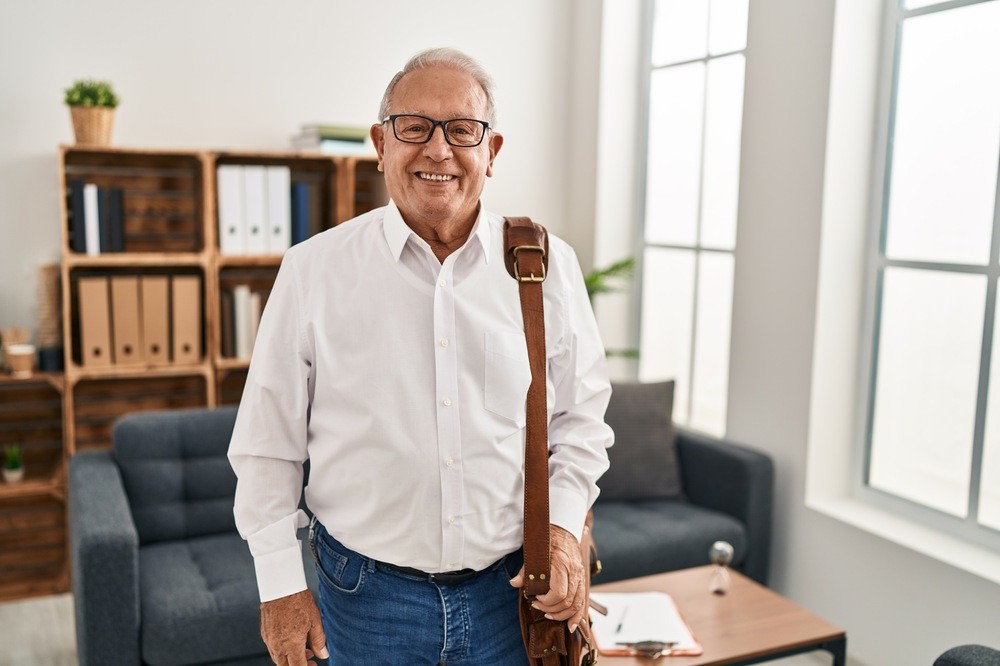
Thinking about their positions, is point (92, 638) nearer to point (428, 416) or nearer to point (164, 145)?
point (428, 416)

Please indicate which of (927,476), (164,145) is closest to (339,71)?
(164,145)

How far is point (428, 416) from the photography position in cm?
141

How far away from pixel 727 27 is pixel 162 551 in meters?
3.07

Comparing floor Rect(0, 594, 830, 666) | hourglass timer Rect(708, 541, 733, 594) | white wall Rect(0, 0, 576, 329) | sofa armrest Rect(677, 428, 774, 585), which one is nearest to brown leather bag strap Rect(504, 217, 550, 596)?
hourglass timer Rect(708, 541, 733, 594)

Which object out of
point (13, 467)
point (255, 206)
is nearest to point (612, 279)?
point (255, 206)

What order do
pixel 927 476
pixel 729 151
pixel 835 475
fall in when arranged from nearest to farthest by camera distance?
pixel 927 476 < pixel 835 475 < pixel 729 151

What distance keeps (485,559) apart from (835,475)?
2.23 m

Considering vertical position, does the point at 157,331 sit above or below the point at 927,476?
above

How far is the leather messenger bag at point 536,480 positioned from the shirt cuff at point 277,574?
36 cm

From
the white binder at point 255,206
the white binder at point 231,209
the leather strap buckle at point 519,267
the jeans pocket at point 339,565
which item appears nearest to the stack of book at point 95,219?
the white binder at point 231,209

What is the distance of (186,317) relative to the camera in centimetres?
363

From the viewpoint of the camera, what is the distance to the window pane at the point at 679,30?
13.1 feet

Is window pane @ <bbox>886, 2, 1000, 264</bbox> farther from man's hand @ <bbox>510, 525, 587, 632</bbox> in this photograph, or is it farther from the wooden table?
man's hand @ <bbox>510, 525, 587, 632</bbox>

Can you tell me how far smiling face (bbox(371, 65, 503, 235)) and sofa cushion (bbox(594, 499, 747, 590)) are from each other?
184 centimetres
